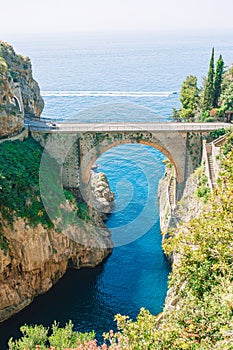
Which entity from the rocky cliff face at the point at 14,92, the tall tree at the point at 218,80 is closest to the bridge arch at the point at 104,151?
the rocky cliff face at the point at 14,92

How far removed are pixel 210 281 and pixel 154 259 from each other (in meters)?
22.6

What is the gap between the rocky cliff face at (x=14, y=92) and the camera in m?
36.9

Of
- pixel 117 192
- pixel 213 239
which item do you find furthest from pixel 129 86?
pixel 213 239

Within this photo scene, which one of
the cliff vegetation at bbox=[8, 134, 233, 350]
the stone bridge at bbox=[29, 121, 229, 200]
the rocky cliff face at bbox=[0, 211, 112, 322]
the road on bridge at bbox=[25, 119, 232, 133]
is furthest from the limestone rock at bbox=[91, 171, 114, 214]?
the cliff vegetation at bbox=[8, 134, 233, 350]

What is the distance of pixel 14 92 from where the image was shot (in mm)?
42344

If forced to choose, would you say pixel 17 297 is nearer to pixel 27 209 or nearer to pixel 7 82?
pixel 27 209

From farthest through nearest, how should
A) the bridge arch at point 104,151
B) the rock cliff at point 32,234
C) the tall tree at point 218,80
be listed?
the tall tree at point 218,80, the bridge arch at point 104,151, the rock cliff at point 32,234

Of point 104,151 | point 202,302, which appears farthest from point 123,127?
point 202,302

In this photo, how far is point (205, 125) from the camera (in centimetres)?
3931

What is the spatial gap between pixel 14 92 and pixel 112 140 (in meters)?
13.7

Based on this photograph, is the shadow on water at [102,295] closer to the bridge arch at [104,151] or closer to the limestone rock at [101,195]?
the limestone rock at [101,195]

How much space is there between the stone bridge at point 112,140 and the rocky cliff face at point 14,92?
2.62 m

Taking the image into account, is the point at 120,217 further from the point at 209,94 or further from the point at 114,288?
the point at 209,94

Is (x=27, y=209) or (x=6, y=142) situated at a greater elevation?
(x=6, y=142)
